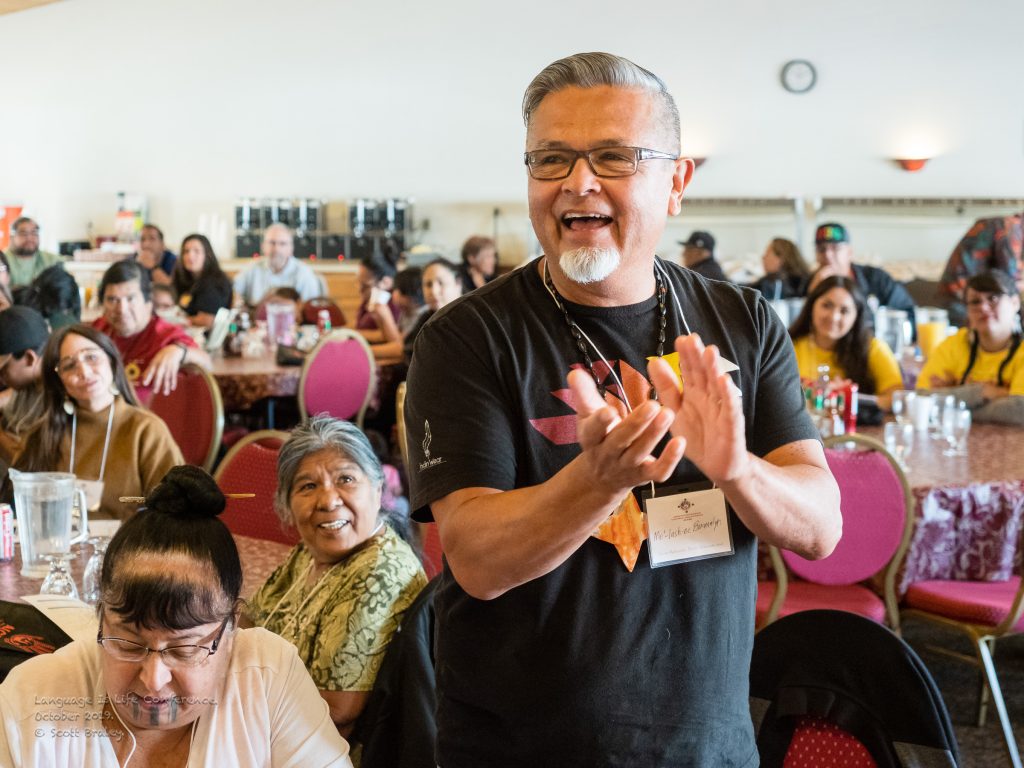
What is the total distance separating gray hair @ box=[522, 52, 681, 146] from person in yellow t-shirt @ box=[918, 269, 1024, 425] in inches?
142

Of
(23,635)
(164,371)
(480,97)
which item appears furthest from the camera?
(480,97)

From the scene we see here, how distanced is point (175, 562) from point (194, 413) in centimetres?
286

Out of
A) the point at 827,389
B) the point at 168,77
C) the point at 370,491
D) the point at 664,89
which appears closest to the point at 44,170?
the point at 168,77

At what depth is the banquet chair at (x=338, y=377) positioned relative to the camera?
5555 millimetres

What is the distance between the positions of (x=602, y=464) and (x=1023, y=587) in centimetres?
262

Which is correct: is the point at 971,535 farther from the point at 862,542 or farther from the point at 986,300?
the point at 986,300

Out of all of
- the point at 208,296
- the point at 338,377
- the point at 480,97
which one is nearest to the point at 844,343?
the point at 338,377

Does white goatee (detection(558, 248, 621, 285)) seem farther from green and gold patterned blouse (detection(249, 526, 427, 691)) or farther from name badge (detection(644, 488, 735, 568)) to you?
green and gold patterned blouse (detection(249, 526, 427, 691))

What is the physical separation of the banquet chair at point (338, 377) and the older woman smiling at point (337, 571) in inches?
118

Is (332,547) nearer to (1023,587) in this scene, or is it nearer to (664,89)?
(664,89)

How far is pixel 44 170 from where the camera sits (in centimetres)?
1220

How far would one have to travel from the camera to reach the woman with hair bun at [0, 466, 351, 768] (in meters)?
1.63

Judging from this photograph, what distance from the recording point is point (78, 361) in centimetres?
342

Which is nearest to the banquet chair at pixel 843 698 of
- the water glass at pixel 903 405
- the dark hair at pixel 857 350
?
the water glass at pixel 903 405
